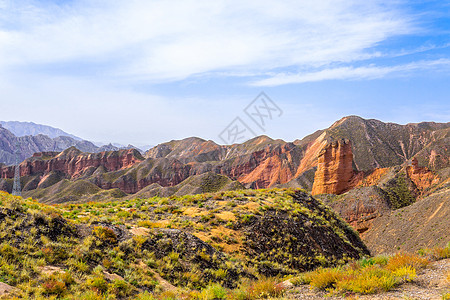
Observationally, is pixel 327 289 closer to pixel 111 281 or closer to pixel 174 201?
pixel 111 281

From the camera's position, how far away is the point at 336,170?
262ft

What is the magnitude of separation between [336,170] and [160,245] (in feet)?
245

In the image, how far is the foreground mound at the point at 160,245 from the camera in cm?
1005

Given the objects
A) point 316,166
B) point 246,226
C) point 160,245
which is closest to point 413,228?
point 246,226

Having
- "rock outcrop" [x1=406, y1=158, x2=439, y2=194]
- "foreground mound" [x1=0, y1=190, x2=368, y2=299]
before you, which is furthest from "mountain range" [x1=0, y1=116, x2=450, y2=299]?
"rock outcrop" [x1=406, y1=158, x2=439, y2=194]

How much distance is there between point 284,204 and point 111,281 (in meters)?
18.8

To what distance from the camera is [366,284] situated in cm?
724

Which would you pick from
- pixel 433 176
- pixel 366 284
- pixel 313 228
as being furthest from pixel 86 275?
pixel 433 176

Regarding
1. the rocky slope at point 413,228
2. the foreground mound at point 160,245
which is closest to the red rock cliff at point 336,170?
the rocky slope at point 413,228

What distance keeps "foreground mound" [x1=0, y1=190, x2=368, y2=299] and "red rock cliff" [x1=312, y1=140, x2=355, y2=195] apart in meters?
55.6

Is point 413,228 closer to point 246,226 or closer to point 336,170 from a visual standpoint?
point 336,170

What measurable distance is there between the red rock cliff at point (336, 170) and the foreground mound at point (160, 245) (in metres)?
55.6

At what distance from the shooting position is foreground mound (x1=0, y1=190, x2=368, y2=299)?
1005cm

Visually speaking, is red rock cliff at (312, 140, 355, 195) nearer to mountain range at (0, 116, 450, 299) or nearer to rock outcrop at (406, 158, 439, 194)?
mountain range at (0, 116, 450, 299)
